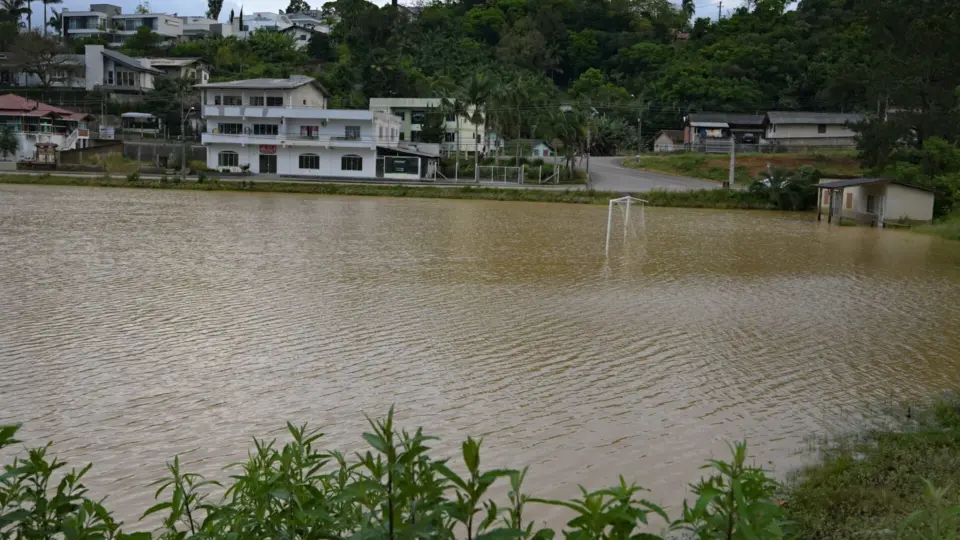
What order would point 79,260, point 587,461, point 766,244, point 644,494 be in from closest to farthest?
point 644,494 < point 587,461 < point 79,260 < point 766,244

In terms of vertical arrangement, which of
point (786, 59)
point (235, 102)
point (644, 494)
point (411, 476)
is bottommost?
point (644, 494)

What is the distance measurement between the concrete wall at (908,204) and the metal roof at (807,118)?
91.6ft

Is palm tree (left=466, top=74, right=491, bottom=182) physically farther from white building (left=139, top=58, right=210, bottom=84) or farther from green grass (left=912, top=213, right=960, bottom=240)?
white building (left=139, top=58, right=210, bottom=84)

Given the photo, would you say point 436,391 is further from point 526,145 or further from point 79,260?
point 526,145

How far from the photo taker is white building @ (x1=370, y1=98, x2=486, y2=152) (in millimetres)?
63125

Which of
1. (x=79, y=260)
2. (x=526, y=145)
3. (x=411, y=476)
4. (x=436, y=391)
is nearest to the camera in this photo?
(x=411, y=476)

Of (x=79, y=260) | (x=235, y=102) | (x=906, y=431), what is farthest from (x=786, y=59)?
(x=906, y=431)

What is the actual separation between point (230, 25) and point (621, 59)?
1705 inches

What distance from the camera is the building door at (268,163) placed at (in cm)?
5466

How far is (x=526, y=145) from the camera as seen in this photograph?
6512cm

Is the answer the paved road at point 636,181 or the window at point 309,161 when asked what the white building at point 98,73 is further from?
the paved road at point 636,181

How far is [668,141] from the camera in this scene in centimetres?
6769

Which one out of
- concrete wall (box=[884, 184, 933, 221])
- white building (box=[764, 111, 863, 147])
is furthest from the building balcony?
concrete wall (box=[884, 184, 933, 221])

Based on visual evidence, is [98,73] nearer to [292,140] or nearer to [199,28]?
[199,28]
